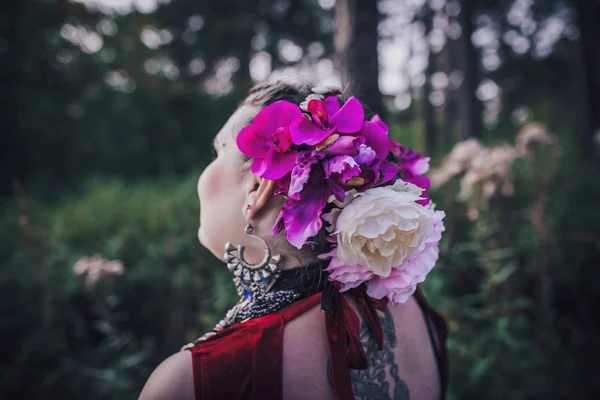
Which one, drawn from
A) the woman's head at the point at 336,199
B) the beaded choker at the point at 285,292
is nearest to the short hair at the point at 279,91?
the woman's head at the point at 336,199

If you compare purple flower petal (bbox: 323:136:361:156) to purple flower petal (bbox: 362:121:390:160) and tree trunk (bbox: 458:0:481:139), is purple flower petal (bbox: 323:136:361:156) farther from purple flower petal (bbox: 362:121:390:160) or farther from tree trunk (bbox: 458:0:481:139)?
tree trunk (bbox: 458:0:481:139)

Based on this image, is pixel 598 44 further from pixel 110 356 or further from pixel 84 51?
pixel 84 51

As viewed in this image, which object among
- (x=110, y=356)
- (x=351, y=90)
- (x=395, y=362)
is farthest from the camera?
(x=110, y=356)

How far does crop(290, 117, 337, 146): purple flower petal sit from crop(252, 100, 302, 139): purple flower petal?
0.11 ft

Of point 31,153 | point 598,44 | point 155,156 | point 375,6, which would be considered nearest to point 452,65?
point 598,44

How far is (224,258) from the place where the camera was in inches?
43.4

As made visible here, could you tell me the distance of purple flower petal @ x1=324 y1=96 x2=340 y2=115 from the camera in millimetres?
987

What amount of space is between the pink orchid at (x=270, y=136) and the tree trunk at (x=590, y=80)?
239 inches

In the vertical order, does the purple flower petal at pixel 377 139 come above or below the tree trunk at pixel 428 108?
below

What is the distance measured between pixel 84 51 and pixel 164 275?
29.7 ft

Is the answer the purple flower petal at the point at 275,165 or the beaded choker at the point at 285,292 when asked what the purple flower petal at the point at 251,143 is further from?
the beaded choker at the point at 285,292

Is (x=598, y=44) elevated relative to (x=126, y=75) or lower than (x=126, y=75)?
lower

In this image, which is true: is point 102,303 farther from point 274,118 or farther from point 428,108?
point 428,108

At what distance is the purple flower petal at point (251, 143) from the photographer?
0.93 meters
